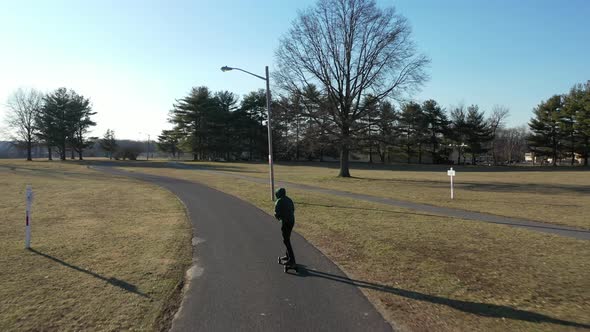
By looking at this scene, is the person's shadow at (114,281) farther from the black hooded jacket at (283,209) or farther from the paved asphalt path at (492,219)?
the paved asphalt path at (492,219)

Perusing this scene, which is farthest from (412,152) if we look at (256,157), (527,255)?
(527,255)

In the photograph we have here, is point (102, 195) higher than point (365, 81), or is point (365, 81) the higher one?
point (365, 81)

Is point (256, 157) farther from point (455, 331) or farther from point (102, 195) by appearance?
point (455, 331)

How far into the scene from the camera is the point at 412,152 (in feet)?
260

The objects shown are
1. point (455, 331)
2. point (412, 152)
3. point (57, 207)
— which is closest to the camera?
point (455, 331)

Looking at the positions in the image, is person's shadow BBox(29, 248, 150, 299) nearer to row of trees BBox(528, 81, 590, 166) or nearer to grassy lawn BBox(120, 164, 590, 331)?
grassy lawn BBox(120, 164, 590, 331)

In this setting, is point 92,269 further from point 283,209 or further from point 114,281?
point 283,209

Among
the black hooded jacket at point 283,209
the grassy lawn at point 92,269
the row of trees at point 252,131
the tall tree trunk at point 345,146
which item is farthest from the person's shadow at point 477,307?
the row of trees at point 252,131

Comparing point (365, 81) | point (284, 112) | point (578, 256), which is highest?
point (365, 81)

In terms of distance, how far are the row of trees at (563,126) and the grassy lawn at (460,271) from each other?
67.7 meters

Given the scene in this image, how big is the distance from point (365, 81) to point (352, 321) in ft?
95.4

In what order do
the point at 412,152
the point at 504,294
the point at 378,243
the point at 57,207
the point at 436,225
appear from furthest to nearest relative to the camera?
1. the point at 412,152
2. the point at 57,207
3. the point at 436,225
4. the point at 378,243
5. the point at 504,294

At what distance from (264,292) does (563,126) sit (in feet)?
259

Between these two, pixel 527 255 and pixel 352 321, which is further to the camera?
pixel 527 255
